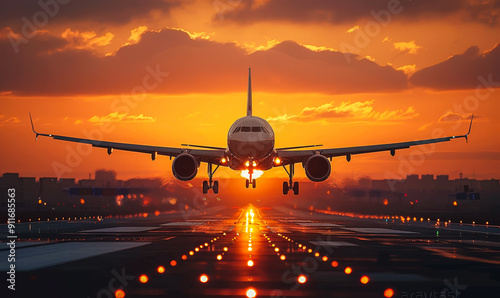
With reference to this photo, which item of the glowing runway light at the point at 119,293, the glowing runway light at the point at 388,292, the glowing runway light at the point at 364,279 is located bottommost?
the glowing runway light at the point at 388,292

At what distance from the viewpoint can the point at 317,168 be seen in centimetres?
5600

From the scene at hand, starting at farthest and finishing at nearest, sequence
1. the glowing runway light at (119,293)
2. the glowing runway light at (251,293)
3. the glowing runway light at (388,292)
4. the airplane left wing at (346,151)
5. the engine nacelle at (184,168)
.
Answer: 1. the airplane left wing at (346,151)
2. the engine nacelle at (184,168)
3. the glowing runway light at (388,292)
4. the glowing runway light at (251,293)
5. the glowing runway light at (119,293)

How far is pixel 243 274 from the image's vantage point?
25.8 m

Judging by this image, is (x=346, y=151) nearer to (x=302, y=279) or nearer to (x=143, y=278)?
(x=302, y=279)

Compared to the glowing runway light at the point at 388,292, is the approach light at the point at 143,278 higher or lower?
higher

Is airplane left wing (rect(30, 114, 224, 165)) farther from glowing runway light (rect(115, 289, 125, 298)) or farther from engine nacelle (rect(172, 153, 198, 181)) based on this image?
glowing runway light (rect(115, 289, 125, 298))

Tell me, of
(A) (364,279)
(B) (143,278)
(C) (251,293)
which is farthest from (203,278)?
(A) (364,279)

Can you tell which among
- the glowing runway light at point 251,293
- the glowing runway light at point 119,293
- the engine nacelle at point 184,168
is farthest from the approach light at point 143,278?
the engine nacelle at point 184,168

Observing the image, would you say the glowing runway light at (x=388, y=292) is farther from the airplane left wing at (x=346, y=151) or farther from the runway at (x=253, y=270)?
the airplane left wing at (x=346, y=151)

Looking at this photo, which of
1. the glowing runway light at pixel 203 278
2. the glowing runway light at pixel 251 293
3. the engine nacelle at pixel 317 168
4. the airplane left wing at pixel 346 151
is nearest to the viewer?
the glowing runway light at pixel 251 293

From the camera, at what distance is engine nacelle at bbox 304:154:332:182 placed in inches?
2191

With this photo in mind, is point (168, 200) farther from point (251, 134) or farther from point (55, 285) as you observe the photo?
point (55, 285)

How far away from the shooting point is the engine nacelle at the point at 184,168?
5403 cm

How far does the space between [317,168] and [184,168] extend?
1127cm
